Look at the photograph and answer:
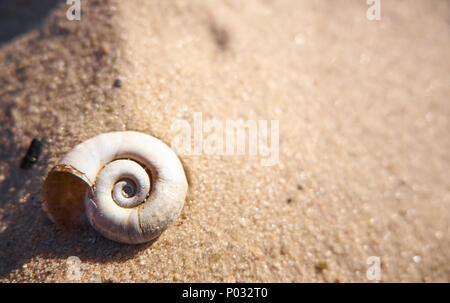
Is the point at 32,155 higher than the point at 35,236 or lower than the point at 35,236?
higher

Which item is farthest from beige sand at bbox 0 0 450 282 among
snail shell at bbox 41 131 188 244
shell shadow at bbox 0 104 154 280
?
snail shell at bbox 41 131 188 244

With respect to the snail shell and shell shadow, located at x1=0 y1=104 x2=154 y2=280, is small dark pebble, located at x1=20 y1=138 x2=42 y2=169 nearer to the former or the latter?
shell shadow, located at x1=0 y1=104 x2=154 y2=280

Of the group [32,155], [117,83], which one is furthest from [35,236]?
[117,83]

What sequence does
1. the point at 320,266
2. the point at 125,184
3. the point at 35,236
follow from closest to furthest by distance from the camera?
the point at 125,184 → the point at 35,236 → the point at 320,266

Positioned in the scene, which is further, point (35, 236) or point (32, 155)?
point (32, 155)

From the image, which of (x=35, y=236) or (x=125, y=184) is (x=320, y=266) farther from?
(x=35, y=236)
